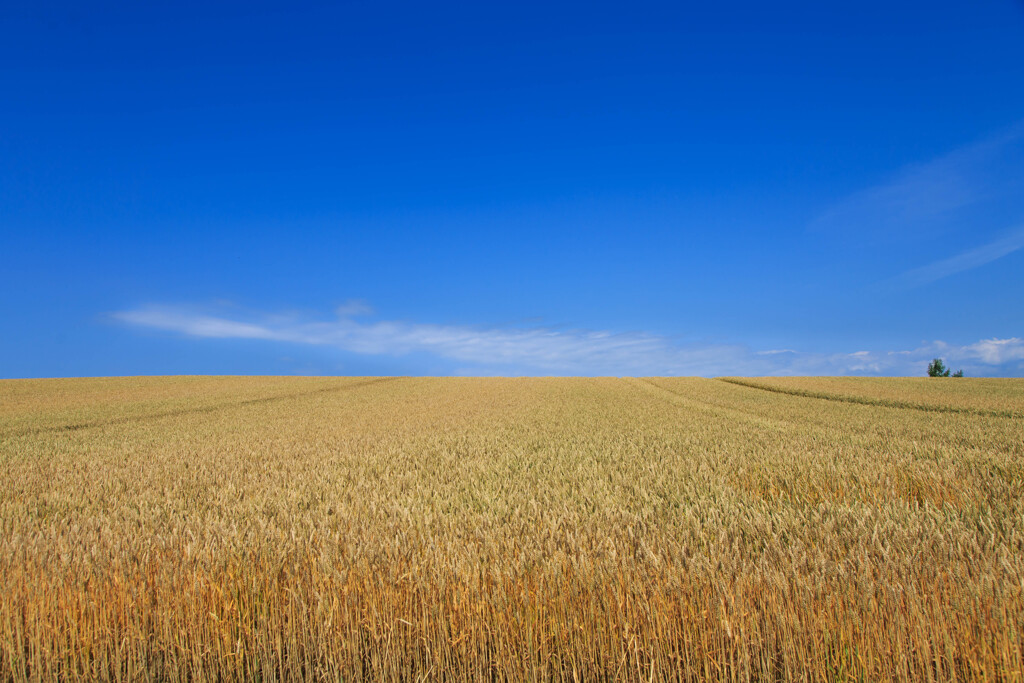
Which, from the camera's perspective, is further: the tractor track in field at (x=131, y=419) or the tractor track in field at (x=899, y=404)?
the tractor track in field at (x=899, y=404)

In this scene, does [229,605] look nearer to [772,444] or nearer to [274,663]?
[274,663]

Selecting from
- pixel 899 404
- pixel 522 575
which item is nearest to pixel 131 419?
pixel 522 575

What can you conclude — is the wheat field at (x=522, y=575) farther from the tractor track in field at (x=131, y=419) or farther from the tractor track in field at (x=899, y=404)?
the tractor track in field at (x=899, y=404)

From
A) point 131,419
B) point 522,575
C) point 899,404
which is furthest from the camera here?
point 899,404

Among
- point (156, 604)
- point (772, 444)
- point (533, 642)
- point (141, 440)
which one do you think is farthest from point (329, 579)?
point (141, 440)

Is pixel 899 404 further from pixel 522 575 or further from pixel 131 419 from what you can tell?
pixel 131 419

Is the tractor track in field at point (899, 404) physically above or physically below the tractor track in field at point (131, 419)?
below

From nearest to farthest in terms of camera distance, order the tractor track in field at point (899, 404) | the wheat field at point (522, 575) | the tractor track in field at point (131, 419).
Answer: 1. the wheat field at point (522, 575)
2. the tractor track in field at point (131, 419)
3. the tractor track in field at point (899, 404)

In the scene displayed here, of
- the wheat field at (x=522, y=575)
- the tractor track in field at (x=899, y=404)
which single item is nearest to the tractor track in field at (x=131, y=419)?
the wheat field at (x=522, y=575)

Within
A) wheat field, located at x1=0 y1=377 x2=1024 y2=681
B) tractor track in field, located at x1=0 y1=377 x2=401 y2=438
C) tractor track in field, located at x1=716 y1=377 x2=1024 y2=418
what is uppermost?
tractor track in field, located at x1=0 y1=377 x2=401 y2=438

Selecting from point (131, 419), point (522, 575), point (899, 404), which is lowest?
point (899, 404)

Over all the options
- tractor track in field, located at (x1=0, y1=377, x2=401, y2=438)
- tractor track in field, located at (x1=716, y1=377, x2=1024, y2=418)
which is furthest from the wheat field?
tractor track in field, located at (x1=716, y1=377, x2=1024, y2=418)

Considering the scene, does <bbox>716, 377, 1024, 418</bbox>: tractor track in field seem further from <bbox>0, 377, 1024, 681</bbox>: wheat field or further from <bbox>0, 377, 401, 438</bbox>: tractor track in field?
<bbox>0, 377, 401, 438</bbox>: tractor track in field

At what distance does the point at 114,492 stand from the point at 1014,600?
29.6 feet
